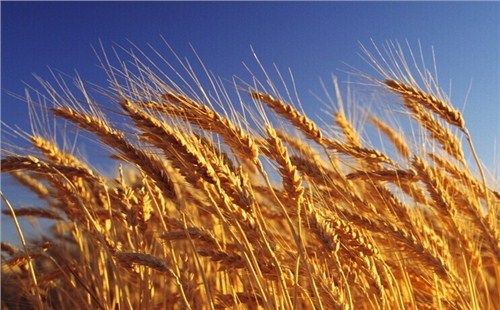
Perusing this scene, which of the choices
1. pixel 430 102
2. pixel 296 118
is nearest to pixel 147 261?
pixel 296 118

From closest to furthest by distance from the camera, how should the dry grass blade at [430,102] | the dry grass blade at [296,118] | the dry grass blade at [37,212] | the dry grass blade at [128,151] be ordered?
the dry grass blade at [128,151] → the dry grass blade at [296,118] → the dry grass blade at [430,102] → the dry grass blade at [37,212]

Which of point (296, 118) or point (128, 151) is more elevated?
point (296, 118)

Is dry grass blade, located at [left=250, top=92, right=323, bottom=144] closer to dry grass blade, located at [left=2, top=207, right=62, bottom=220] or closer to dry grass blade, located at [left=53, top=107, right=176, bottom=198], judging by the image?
dry grass blade, located at [left=53, top=107, right=176, bottom=198]

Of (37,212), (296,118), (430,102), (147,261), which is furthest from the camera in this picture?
(37,212)

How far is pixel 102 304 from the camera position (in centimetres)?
230

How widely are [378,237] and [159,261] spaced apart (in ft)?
3.52

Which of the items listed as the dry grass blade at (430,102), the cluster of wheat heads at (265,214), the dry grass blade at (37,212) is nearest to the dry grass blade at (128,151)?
the cluster of wheat heads at (265,214)

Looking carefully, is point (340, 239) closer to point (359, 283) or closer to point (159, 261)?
point (359, 283)

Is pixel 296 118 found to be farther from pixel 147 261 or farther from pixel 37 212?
pixel 37 212

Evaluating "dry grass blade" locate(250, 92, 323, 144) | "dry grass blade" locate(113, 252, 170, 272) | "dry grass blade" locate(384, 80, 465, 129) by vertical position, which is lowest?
"dry grass blade" locate(113, 252, 170, 272)

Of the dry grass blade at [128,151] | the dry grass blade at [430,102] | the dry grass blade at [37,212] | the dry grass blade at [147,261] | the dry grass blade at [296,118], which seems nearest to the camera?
the dry grass blade at [147,261]

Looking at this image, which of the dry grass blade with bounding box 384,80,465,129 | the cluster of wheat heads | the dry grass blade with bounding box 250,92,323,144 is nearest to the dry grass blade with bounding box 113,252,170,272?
the cluster of wheat heads

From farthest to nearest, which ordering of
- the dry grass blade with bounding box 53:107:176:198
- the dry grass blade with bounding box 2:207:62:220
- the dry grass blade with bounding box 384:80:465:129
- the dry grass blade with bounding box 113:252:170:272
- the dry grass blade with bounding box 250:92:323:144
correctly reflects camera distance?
the dry grass blade with bounding box 2:207:62:220
the dry grass blade with bounding box 384:80:465:129
the dry grass blade with bounding box 250:92:323:144
the dry grass blade with bounding box 53:107:176:198
the dry grass blade with bounding box 113:252:170:272

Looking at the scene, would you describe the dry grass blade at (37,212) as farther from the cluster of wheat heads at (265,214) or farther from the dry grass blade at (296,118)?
the dry grass blade at (296,118)
